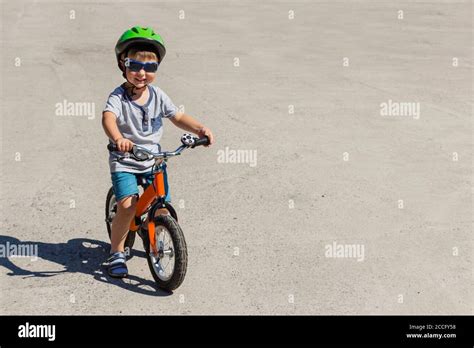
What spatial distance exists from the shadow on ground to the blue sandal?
59 mm

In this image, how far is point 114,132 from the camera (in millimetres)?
4992

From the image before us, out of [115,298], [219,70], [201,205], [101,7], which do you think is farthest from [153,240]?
[101,7]

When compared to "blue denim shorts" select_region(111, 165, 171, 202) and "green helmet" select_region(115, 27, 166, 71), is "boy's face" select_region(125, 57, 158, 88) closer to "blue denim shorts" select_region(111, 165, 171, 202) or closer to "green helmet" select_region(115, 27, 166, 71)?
"green helmet" select_region(115, 27, 166, 71)

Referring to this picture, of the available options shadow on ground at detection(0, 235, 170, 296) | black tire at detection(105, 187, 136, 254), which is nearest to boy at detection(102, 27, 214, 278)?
shadow on ground at detection(0, 235, 170, 296)

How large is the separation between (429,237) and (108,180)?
11.2 feet

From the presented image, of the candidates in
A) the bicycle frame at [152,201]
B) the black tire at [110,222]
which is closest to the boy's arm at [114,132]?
the bicycle frame at [152,201]

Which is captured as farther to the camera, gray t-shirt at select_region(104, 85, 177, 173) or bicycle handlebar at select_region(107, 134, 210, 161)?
gray t-shirt at select_region(104, 85, 177, 173)

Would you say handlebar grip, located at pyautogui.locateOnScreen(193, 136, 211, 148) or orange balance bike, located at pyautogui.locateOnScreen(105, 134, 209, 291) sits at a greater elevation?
handlebar grip, located at pyautogui.locateOnScreen(193, 136, 211, 148)

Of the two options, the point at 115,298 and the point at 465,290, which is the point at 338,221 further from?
the point at 115,298

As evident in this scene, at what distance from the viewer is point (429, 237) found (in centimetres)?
641

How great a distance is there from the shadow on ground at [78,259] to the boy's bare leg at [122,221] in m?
0.27

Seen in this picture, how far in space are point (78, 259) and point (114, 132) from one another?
4.88 ft

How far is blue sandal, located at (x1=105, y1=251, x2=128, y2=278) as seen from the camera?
5.60m

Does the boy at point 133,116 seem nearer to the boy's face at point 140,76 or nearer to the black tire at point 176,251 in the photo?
the boy's face at point 140,76
